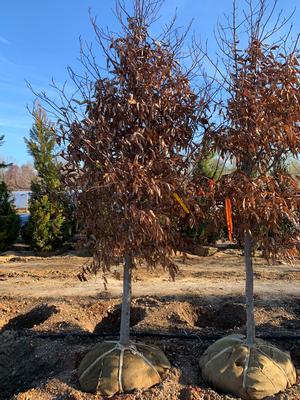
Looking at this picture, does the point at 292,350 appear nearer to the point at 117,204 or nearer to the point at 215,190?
the point at 215,190

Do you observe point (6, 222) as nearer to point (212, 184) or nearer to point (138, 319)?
point (138, 319)

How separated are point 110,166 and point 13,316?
4.18 m

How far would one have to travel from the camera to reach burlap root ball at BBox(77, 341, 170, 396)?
3830mm

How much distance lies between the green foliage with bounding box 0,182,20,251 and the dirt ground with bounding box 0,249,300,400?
314 cm

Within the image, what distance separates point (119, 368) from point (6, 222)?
442 inches

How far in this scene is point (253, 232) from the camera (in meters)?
4.02

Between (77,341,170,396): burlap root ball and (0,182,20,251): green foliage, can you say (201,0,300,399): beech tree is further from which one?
(0,182,20,251): green foliage

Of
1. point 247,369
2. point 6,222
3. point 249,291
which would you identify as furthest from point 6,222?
point 247,369

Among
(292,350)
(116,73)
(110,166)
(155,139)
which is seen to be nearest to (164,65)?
(116,73)

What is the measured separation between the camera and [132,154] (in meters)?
3.87

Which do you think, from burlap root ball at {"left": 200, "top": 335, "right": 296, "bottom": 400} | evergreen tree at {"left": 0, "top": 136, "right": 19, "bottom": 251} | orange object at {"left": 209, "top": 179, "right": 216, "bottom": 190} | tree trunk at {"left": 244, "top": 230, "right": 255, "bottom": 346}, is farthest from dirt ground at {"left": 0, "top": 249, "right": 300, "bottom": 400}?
evergreen tree at {"left": 0, "top": 136, "right": 19, "bottom": 251}

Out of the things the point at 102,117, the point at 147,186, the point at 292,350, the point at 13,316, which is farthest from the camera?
the point at 13,316

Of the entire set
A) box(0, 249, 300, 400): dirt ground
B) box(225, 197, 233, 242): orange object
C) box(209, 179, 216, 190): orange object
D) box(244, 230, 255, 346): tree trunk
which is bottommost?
box(0, 249, 300, 400): dirt ground

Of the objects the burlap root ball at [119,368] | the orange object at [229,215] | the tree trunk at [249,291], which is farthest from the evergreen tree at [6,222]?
the orange object at [229,215]
